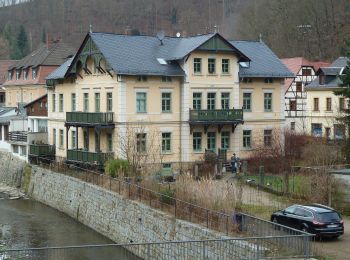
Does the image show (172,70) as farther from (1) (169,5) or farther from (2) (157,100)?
(1) (169,5)

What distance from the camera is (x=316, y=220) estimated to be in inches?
958

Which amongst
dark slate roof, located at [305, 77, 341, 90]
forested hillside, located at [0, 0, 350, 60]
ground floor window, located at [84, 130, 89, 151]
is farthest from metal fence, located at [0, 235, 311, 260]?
forested hillside, located at [0, 0, 350, 60]

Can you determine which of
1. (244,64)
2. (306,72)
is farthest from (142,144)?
(306,72)

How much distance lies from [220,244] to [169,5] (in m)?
123

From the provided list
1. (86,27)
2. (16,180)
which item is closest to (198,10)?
(86,27)

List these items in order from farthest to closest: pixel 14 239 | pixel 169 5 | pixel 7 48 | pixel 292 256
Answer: pixel 169 5 < pixel 7 48 < pixel 14 239 < pixel 292 256

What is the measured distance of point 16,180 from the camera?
51344 mm

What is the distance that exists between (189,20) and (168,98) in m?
90.8

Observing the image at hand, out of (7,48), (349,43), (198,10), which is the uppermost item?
(198,10)

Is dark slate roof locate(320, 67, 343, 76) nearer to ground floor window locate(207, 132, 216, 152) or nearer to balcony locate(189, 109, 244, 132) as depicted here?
balcony locate(189, 109, 244, 132)

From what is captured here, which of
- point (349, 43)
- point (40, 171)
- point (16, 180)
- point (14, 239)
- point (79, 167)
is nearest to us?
point (14, 239)

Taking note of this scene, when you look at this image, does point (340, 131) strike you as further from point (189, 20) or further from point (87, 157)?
point (189, 20)

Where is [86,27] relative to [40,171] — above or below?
above

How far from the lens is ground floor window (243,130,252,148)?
4716 centimetres
